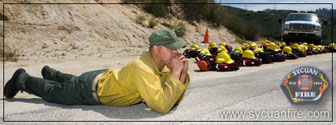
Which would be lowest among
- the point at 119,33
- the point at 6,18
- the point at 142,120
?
the point at 119,33

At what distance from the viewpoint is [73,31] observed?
11312 mm

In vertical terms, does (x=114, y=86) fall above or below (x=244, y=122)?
above

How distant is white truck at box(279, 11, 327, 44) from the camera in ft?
38.8

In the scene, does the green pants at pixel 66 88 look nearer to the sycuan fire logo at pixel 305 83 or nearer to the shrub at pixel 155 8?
the sycuan fire logo at pixel 305 83

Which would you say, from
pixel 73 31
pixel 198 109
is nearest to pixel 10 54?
pixel 73 31

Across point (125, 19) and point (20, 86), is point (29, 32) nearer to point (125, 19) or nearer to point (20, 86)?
point (125, 19)

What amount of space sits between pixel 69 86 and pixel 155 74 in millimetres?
970

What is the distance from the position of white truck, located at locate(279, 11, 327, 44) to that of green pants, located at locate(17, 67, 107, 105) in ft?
33.6

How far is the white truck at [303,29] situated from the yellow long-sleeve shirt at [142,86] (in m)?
10.2

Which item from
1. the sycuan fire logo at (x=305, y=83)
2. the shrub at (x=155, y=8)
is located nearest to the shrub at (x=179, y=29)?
the shrub at (x=155, y=8)

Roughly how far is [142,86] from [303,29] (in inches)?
470

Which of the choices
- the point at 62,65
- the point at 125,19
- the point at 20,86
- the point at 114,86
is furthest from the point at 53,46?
the point at 114,86

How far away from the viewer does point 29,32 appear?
10422mm

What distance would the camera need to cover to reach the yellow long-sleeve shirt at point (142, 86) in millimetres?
2393
